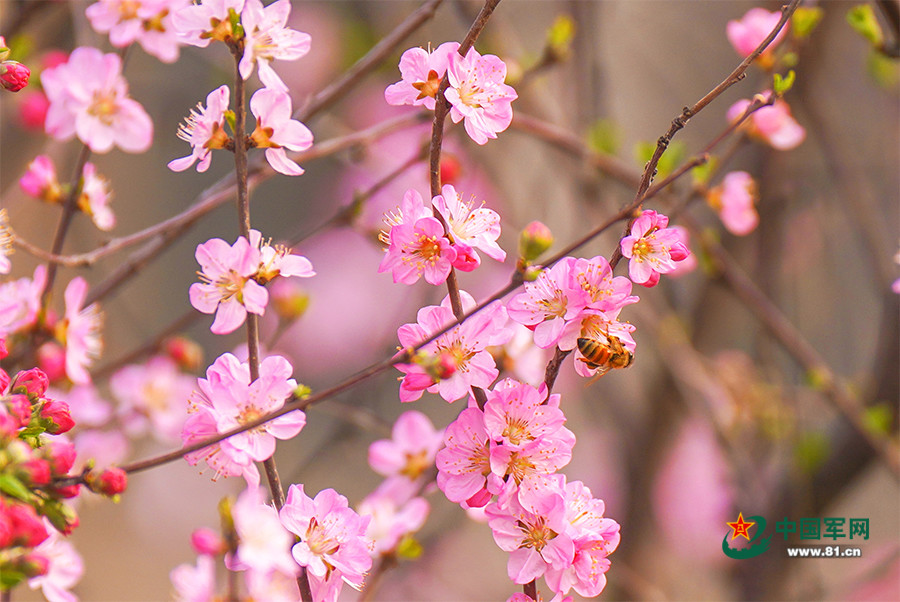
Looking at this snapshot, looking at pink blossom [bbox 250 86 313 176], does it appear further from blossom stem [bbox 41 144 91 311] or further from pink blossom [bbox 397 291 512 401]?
blossom stem [bbox 41 144 91 311]

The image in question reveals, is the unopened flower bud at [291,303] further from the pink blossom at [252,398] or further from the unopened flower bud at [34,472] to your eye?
the unopened flower bud at [34,472]

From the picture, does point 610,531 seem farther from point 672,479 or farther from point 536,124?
point 672,479

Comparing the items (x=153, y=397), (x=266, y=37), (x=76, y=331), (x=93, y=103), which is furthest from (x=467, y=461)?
(x=153, y=397)

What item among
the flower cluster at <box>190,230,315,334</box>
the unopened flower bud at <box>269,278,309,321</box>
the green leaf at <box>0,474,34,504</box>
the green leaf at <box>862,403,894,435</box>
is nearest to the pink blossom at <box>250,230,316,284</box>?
the flower cluster at <box>190,230,315,334</box>

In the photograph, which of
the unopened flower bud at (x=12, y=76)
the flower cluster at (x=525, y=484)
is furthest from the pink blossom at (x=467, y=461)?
the unopened flower bud at (x=12, y=76)

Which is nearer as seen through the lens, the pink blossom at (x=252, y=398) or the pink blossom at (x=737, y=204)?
the pink blossom at (x=252, y=398)
